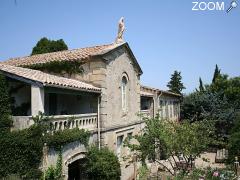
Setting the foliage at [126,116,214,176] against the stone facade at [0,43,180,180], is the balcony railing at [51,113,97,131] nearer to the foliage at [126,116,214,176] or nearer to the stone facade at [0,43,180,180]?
the stone facade at [0,43,180,180]

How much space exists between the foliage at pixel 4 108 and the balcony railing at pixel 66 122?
28cm

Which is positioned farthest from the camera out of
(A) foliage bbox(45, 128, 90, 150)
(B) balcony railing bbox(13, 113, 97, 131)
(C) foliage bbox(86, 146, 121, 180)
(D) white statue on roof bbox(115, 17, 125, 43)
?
(D) white statue on roof bbox(115, 17, 125, 43)

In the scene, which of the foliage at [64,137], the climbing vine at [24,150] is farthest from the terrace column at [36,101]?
the foliage at [64,137]

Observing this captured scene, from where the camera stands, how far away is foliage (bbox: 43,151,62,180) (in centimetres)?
1016

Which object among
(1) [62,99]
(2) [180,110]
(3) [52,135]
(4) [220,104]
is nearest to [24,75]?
(3) [52,135]

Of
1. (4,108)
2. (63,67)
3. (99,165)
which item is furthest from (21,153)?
(63,67)

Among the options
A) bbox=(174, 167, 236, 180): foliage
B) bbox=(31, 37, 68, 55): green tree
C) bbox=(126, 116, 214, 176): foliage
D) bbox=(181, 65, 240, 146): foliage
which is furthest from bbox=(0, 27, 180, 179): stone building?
bbox=(31, 37, 68, 55): green tree

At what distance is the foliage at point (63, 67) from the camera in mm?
16047

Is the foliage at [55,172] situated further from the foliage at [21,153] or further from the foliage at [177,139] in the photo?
the foliage at [177,139]

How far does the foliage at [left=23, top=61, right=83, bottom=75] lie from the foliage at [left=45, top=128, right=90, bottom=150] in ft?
14.5

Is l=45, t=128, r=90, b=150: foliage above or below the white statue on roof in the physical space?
below

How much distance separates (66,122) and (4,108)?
2.68 meters

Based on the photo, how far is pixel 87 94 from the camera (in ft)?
48.5

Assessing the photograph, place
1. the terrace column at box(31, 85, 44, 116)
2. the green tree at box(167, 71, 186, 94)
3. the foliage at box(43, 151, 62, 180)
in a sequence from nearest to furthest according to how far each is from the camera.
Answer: the terrace column at box(31, 85, 44, 116) < the foliage at box(43, 151, 62, 180) < the green tree at box(167, 71, 186, 94)
